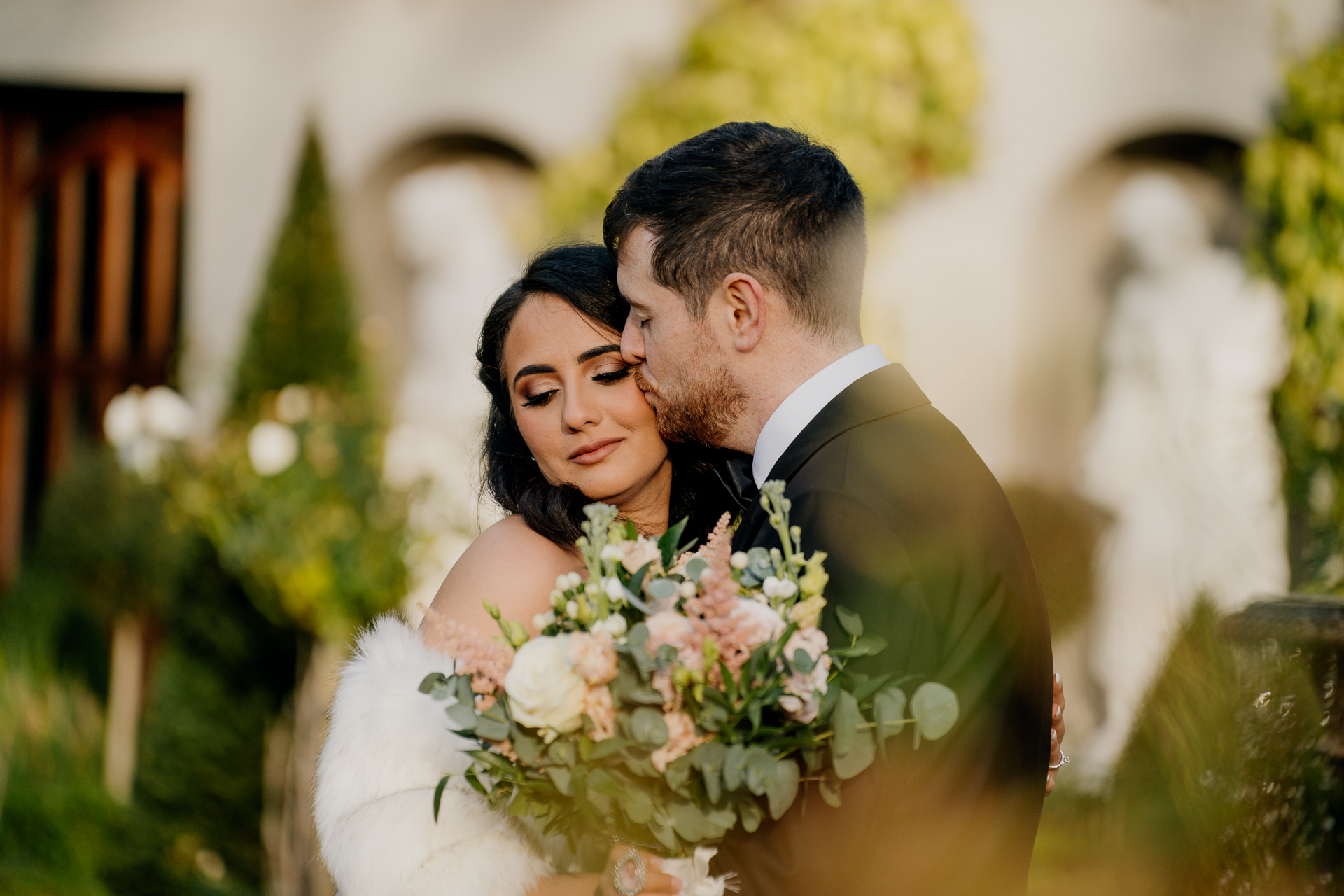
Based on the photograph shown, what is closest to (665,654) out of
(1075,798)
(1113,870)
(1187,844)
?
(1187,844)

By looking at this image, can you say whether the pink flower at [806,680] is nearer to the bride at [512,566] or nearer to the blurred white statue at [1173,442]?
the bride at [512,566]

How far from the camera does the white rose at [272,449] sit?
477cm

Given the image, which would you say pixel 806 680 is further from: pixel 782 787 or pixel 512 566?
pixel 512 566

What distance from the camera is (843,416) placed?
169 centimetres

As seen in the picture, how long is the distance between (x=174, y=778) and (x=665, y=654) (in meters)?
4.62

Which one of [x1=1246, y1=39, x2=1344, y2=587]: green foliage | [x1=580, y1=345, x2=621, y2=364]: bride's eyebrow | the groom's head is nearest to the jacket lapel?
the groom's head

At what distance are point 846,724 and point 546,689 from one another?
1.22 feet

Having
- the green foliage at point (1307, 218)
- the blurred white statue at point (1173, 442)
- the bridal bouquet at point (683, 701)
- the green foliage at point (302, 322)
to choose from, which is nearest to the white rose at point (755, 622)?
the bridal bouquet at point (683, 701)

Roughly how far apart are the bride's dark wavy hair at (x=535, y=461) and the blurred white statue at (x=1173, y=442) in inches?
146

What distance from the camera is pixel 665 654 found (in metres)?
1.35

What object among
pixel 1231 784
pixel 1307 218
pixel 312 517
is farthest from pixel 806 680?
pixel 1307 218

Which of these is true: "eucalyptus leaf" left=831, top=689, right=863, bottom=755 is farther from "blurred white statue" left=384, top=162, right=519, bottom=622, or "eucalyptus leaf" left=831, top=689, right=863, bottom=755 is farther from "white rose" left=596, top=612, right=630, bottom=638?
"blurred white statue" left=384, top=162, right=519, bottom=622

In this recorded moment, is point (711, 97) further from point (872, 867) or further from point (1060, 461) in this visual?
point (872, 867)

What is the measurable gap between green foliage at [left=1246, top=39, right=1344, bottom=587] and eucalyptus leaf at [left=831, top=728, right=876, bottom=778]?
4.13m
